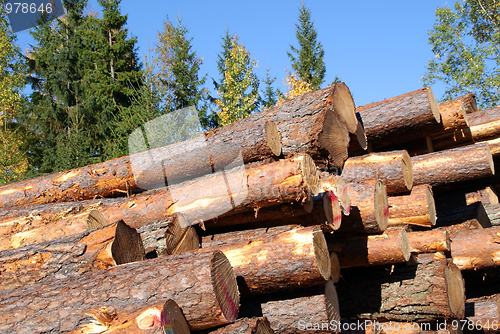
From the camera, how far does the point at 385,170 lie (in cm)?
500

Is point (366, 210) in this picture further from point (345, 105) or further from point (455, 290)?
point (345, 105)

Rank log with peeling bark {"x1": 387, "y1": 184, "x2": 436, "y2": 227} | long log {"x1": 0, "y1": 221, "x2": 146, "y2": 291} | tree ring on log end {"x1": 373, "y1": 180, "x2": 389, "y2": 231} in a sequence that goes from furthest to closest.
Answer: log with peeling bark {"x1": 387, "y1": 184, "x2": 436, "y2": 227} → tree ring on log end {"x1": 373, "y1": 180, "x2": 389, "y2": 231} → long log {"x1": 0, "y1": 221, "x2": 146, "y2": 291}

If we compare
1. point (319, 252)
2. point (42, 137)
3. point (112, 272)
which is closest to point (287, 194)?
point (319, 252)

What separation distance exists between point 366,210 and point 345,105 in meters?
1.52

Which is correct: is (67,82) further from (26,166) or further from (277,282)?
(277,282)

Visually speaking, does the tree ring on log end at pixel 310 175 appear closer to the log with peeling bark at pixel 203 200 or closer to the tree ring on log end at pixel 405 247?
the log with peeling bark at pixel 203 200

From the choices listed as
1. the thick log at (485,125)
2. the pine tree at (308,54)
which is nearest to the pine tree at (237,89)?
the pine tree at (308,54)

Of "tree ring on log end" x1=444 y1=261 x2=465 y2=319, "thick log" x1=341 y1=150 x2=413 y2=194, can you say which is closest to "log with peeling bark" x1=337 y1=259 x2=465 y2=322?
"tree ring on log end" x1=444 y1=261 x2=465 y2=319

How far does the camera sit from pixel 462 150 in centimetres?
573

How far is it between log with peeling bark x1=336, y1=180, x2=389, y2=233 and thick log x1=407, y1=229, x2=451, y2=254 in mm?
464

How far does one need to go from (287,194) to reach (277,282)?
2.81ft

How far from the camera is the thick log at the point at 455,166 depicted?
5.57 metres

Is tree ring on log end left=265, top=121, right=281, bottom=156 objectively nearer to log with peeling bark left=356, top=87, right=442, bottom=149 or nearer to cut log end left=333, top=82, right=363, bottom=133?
cut log end left=333, top=82, right=363, bottom=133

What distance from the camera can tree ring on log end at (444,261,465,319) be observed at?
4.30 meters
